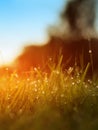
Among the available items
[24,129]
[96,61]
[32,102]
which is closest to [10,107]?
[32,102]

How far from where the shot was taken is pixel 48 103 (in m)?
3.53

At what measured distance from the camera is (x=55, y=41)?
11.5 metres

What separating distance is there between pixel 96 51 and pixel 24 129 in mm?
8167

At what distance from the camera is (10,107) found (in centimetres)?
346

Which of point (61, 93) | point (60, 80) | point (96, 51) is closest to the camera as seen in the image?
point (61, 93)

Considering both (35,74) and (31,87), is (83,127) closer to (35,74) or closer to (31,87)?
(31,87)

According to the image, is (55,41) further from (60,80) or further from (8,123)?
(8,123)

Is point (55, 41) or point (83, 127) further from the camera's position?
point (55, 41)

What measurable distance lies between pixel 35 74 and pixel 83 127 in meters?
2.52

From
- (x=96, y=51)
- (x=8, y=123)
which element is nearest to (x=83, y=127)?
(x=8, y=123)

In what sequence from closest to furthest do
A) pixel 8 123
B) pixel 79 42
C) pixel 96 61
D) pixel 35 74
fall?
pixel 8 123 → pixel 35 74 → pixel 96 61 → pixel 79 42

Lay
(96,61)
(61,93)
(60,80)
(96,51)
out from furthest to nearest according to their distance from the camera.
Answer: (96,51) < (96,61) < (60,80) < (61,93)

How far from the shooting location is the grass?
8.29 ft

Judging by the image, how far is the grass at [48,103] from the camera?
2525 mm
